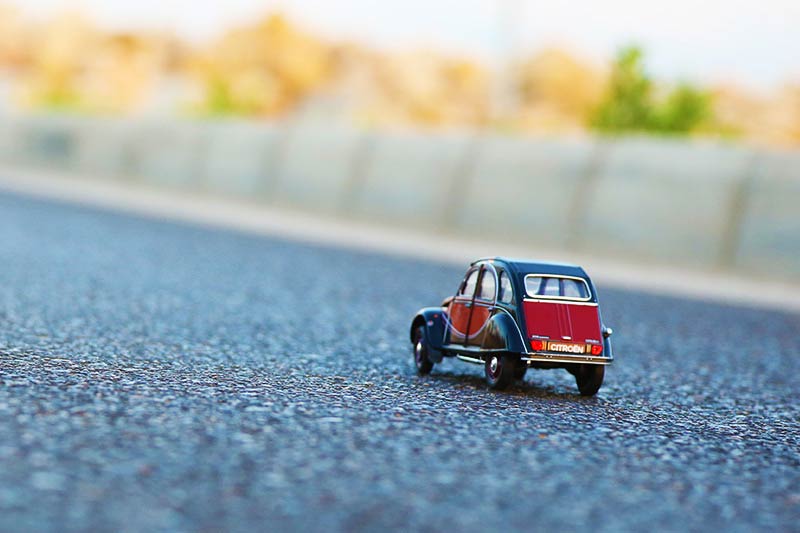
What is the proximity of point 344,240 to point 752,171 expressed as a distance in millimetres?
8250

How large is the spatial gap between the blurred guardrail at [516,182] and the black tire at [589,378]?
1246cm

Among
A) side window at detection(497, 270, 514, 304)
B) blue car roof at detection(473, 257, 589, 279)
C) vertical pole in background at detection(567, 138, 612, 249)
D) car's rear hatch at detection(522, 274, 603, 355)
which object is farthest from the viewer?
vertical pole in background at detection(567, 138, 612, 249)

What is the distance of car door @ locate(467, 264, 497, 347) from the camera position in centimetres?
911

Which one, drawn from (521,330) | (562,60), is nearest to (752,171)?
(521,330)

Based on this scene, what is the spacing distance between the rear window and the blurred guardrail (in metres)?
12.6

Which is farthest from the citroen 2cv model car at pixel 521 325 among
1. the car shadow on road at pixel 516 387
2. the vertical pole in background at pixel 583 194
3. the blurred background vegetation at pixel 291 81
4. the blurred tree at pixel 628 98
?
the blurred background vegetation at pixel 291 81

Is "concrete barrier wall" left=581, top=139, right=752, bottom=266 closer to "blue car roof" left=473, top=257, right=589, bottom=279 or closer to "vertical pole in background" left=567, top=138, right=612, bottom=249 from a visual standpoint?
"vertical pole in background" left=567, top=138, right=612, bottom=249

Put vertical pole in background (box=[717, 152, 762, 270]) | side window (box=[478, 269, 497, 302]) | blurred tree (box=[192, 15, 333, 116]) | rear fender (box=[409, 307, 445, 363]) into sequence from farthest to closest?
blurred tree (box=[192, 15, 333, 116])
vertical pole in background (box=[717, 152, 762, 270])
rear fender (box=[409, 307, 445, 363])
side window (box=[478, 269, 497, 302])

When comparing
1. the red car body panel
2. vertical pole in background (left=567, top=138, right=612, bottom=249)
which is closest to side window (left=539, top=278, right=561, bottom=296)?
the red car body panel

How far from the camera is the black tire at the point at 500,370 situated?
871cm

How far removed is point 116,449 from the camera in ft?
19.9

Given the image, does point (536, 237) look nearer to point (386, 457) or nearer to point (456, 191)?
point (456, 191)

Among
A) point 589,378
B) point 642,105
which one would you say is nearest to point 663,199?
Answer: point 642,105

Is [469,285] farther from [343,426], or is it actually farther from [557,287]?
[343,426]
